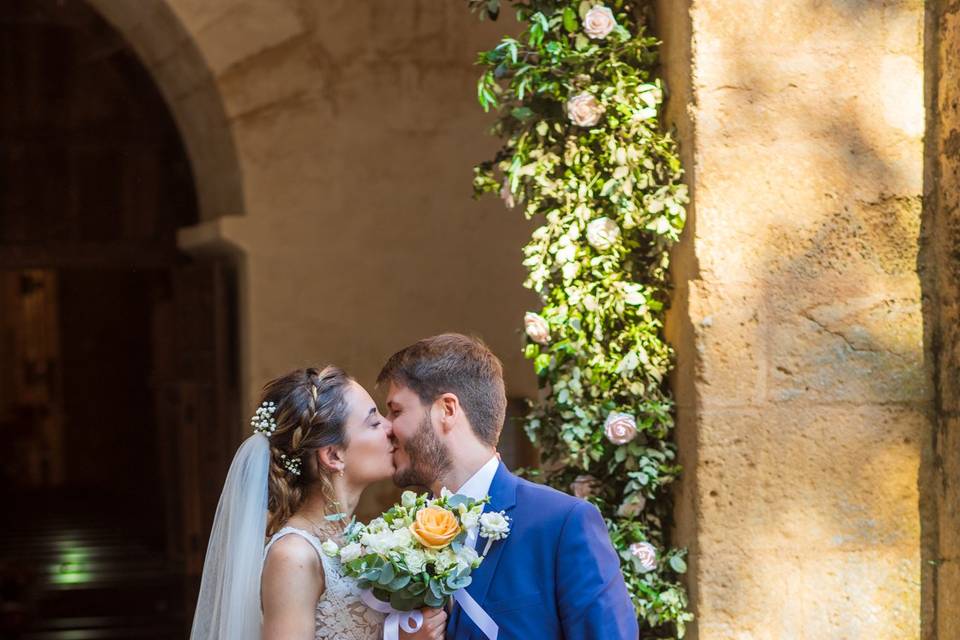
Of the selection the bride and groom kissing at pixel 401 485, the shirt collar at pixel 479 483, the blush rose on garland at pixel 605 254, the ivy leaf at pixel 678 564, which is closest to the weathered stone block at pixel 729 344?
the blush rose on garland at pixel 605 254

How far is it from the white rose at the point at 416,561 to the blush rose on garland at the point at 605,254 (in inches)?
52.2

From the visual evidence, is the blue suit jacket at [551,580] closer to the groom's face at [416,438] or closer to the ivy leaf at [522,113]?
the groom's face at [416,438]

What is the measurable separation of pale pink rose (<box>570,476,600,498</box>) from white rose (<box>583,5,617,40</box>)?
4.33 feet

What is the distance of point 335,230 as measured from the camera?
5.79m

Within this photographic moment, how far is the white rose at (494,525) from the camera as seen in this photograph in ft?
7.90

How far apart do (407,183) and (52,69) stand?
2870 mm

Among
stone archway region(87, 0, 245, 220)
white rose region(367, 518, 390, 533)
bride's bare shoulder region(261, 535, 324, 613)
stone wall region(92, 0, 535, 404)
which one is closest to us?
white rose region(367, 518, 390, 533)

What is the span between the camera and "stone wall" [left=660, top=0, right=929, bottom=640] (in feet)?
11.4

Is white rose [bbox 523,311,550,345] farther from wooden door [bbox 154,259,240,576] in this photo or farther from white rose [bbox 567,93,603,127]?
wooden door [bbox 154,259,240,576]

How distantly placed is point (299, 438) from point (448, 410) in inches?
19.0

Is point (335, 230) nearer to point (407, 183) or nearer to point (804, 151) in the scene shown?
point (407, 183)

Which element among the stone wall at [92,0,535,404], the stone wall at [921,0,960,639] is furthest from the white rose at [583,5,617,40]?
the stone wall at [92,0,535,404]

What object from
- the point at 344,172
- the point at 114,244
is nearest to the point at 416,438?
the point at 344,172

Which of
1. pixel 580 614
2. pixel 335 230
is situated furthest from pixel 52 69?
pixel 580 614
